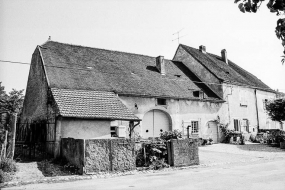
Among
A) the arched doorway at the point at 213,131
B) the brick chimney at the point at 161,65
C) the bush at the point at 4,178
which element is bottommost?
the bush at the point at 4,178

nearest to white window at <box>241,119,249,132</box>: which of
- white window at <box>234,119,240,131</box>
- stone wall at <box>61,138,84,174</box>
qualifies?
white window at <box>234,119,240,131</box>

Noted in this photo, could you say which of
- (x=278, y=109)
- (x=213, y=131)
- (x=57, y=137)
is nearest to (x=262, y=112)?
(x=278, y=109)

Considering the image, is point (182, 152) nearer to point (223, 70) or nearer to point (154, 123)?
point (154, 123)

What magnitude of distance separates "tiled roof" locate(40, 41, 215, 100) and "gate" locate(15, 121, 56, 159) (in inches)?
95.3

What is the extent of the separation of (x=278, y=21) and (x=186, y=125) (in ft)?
57.2

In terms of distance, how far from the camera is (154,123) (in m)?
18.3

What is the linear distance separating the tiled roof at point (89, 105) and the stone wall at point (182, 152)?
3690 mm

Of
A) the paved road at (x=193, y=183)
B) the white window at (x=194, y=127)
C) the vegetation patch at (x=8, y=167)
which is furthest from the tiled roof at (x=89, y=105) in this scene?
the white window at (x=194, y=127)

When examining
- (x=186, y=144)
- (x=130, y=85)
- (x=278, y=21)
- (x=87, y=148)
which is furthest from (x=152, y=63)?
(x=278, y=21)

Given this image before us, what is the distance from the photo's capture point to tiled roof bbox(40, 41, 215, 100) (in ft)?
52.6

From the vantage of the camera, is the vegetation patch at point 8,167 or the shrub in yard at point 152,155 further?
the shrub in yard at point 152,155

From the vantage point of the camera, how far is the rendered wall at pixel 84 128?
500 inches

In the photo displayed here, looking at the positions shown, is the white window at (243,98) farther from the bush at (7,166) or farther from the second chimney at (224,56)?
the bush at (7,166)

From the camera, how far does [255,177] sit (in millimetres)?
8445
